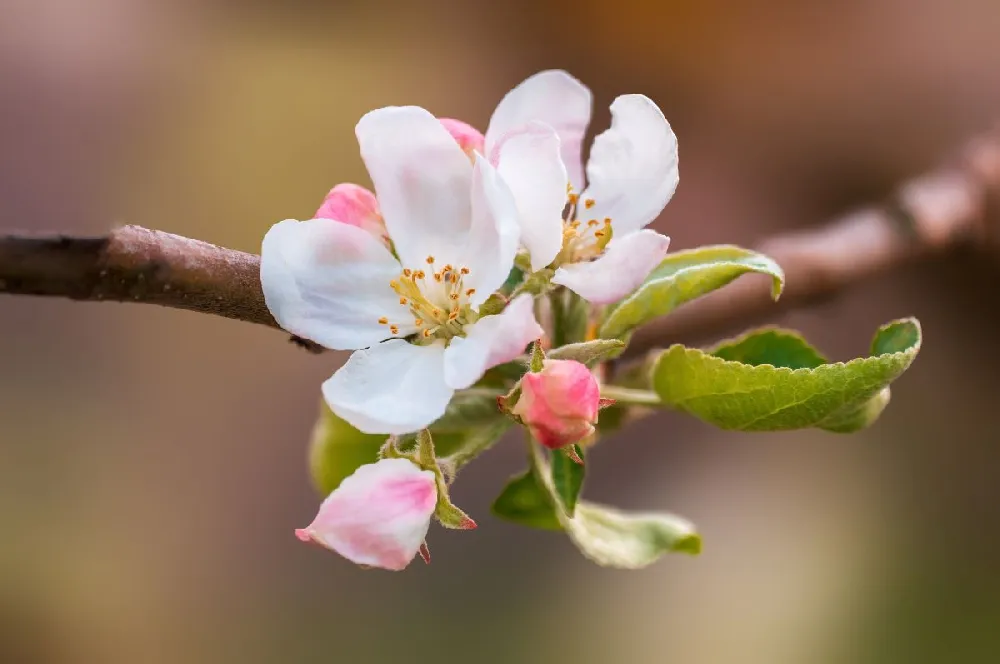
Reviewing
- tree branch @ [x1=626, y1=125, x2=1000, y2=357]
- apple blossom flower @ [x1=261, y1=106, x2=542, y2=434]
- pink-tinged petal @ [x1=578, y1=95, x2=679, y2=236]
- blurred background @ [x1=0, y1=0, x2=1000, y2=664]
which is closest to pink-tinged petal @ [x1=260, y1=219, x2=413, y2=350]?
apple blossom flower @ [x1=261, y1=106, x2=542, y2=434]

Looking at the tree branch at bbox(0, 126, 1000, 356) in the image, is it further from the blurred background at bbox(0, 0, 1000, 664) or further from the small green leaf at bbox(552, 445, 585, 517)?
the blurred background at bbox(0, 0, 1000, 664)

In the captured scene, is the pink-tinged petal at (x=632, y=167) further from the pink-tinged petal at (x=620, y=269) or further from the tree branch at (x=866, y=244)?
the tree branch at (x=866, y=244)

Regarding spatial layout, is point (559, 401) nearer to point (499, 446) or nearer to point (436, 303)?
point (436, 303)

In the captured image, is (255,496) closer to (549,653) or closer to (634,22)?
(549,653)

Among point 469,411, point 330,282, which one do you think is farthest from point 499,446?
point 330,282

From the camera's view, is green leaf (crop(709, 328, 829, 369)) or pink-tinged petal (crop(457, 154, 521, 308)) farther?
green leaf (crop(709, 328, 829, 369))

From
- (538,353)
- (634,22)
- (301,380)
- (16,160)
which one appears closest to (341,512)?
(538,353)

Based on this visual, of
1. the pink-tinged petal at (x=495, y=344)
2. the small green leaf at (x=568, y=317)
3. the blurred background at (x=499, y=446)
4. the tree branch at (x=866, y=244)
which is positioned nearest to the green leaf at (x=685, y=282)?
the small green leaf at (x=568, y=317)
